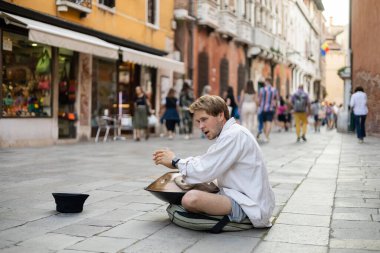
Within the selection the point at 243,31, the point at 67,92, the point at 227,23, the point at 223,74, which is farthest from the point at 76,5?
the point at 243,31

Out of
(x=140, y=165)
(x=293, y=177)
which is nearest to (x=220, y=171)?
(x=293, y=177)

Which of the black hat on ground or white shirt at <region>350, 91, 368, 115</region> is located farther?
white shirt at <region>350, 91, 368, 115</region>

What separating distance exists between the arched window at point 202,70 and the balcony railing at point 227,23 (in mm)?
2023

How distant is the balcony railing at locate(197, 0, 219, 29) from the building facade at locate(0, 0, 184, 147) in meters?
3.04

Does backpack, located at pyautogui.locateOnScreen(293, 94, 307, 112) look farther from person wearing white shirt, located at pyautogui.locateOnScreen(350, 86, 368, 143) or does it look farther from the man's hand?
the man's hand

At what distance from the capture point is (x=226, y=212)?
4.48 metres

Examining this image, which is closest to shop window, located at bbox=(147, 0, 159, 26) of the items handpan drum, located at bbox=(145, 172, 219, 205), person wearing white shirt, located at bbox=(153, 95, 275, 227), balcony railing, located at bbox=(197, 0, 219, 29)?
balcony railing, located at bbox=(197, 0, 219, 29)

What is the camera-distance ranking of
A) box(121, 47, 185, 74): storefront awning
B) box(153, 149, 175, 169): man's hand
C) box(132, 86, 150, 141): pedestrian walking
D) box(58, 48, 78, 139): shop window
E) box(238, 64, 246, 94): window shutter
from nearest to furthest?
1. box(153, 149, 175, 169): man's hand
2. box(58, 48, 78, 139): shop window
3. box(121, 47, 185, 74): storefront awning
4. box(132, 86, 150, 141): pedestrian walking
5. box(238, 64, 246, 94): window shutter

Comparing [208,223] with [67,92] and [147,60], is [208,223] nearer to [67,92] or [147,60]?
[67,92]

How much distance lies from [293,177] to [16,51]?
8417 mm

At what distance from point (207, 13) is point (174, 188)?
67.9 feet

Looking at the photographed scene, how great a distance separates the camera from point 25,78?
1450 cm

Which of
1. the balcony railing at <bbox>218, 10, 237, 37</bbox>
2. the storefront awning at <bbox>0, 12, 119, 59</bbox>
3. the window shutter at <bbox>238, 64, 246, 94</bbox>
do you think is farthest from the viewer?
the window shutter at <bbox>238, 64, 246, 94</bbox>

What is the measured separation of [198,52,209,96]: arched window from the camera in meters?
25.0
